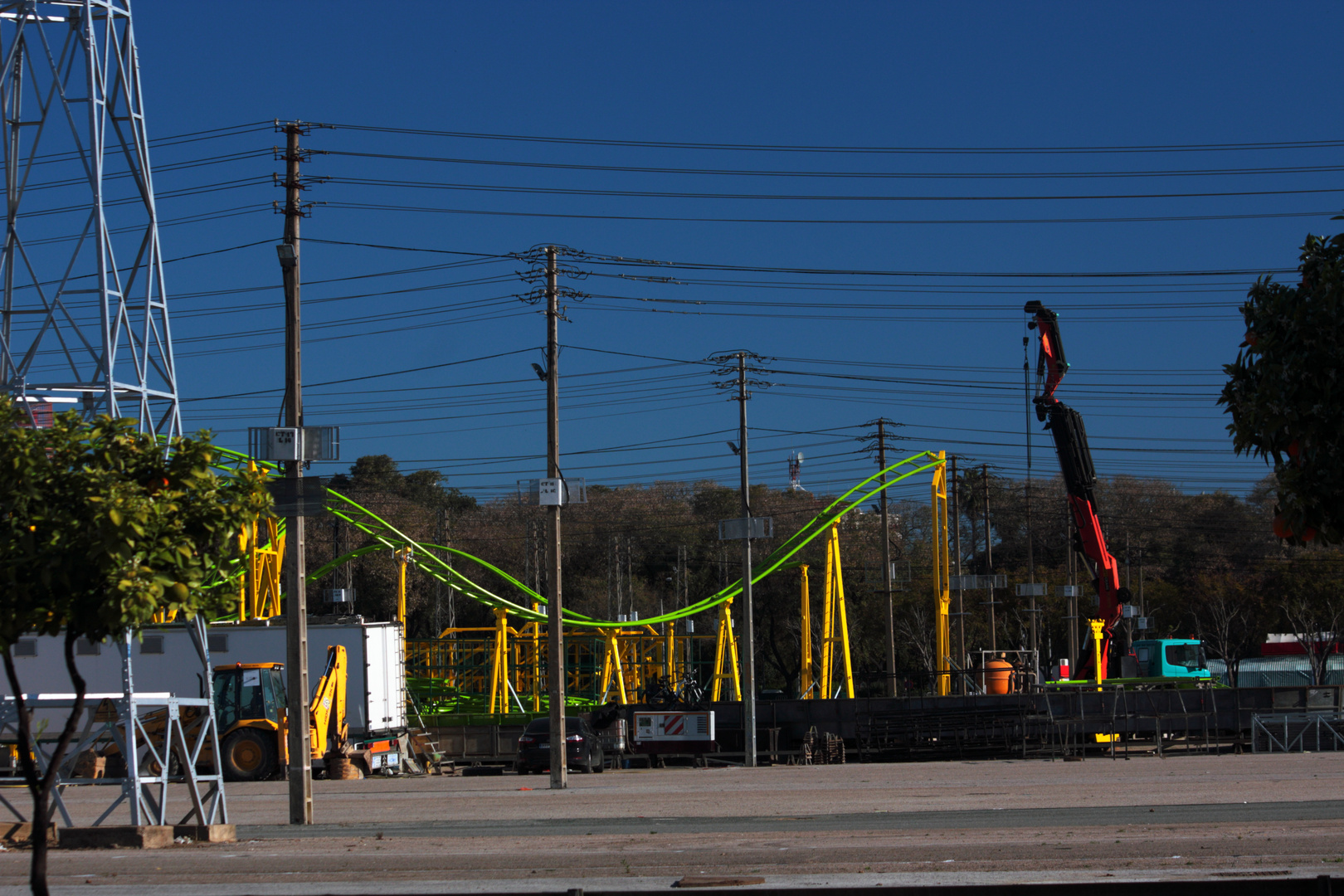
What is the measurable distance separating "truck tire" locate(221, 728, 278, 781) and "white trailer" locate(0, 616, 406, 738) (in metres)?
3.30

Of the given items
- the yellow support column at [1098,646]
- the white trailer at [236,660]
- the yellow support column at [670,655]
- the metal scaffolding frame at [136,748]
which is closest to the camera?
the metal scaffolding frame at [136,748]

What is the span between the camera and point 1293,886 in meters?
7.84

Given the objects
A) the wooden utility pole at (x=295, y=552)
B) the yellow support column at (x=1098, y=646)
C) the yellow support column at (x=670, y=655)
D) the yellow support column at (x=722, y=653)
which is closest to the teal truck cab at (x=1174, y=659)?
the yellow support column at (x=1098, y=646)

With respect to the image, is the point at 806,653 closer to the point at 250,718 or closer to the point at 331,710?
the point at 331,710

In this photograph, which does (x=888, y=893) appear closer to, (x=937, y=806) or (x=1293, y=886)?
(x=1293, y=886)

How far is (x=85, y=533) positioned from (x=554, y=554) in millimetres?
18200

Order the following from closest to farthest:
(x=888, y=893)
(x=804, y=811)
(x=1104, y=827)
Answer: (x=888, y=893) < (x=1104, y=827) < (x=804, y=811)

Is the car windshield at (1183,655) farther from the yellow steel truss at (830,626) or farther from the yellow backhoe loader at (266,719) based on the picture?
the yellow backhoe loader at (266,719)

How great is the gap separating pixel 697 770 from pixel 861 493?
15676 mm

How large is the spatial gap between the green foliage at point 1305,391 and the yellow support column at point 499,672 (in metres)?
33.1

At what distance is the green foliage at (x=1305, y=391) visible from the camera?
7258 mm

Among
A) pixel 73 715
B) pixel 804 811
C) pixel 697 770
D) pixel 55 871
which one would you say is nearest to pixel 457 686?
pixel 697 770

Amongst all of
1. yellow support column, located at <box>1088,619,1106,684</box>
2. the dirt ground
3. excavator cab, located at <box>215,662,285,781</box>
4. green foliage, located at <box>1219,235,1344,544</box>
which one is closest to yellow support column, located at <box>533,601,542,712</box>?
excavator cab, located at <box>215,662,285,781</box>

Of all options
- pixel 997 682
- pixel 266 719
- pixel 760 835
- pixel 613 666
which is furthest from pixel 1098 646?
pixel 760 835
